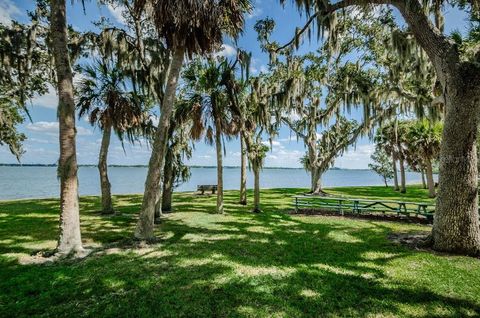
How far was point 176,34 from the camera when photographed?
7273 millimetres

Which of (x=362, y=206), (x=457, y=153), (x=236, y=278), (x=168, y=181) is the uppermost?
(x=457, y=153)

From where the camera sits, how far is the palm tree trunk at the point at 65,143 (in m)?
6.16

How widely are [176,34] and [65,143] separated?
4.01m

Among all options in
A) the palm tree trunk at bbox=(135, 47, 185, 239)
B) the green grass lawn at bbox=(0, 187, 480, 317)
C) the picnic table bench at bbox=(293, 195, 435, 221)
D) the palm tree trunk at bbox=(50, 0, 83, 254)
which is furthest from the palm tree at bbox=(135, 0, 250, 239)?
the picnic table bench at bbox=(293, 195, 435, 221)

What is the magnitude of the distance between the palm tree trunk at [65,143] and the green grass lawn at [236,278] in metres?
0.66

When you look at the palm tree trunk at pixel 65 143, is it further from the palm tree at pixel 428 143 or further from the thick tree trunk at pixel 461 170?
the palm tree at pixel 428 143

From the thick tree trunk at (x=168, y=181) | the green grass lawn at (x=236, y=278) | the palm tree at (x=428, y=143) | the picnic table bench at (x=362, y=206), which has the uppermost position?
the palm tree at (x=428, y=143)

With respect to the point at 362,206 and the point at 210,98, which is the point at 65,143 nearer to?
the point at 210,98

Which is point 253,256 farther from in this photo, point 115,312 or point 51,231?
point 51,231

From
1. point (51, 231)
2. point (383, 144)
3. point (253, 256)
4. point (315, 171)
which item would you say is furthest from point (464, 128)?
point (383, 144)

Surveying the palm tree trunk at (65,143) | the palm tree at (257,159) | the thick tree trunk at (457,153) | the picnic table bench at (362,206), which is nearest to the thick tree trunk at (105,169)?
the palm tree trunk at (65,143)

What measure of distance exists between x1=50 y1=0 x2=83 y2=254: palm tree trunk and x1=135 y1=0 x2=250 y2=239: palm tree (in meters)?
1.67

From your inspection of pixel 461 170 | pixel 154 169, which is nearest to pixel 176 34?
pixel 154 169

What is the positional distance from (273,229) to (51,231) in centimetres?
741
